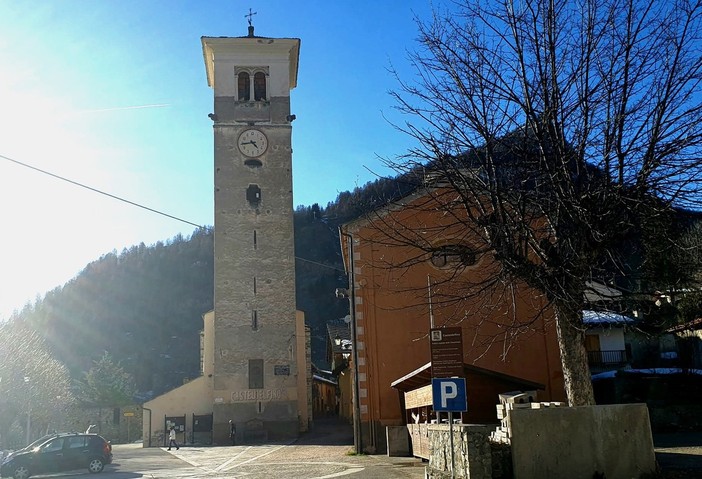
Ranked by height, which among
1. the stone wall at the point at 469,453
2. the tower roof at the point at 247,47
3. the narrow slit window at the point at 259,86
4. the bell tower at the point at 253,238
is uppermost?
the tower roof at the point at 247,47

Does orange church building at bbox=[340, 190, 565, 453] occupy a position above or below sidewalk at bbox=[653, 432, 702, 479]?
above

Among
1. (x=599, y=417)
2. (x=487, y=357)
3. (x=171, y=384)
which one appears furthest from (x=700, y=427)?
(x=171, y=384)

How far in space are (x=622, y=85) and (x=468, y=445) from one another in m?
6.53

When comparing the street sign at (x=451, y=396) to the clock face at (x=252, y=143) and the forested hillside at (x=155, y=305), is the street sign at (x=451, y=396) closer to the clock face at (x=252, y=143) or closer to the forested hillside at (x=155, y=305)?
the clock face at (x=252, y=143)

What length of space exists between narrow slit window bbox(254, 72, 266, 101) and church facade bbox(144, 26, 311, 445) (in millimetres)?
65

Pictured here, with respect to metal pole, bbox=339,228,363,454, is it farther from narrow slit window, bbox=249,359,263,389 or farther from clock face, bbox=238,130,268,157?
clock face, bbox=238,130,268,157

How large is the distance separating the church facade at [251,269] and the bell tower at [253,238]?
6cm

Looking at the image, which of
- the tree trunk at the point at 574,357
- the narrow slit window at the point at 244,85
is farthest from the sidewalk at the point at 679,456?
the narrow slit window at the point at 244,85

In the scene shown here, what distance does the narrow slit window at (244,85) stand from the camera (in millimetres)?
42875

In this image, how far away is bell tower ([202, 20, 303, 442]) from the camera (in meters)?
38.3

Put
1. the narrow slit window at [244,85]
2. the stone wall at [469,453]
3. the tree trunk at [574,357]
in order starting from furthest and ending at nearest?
A: the narrow slit window at [244,85], the tree trunk at [574,357], the stone wall at [469,453]

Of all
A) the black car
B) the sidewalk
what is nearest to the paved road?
the black car

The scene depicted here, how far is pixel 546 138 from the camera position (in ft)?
39.3

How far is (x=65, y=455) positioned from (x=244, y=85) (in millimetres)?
27429
